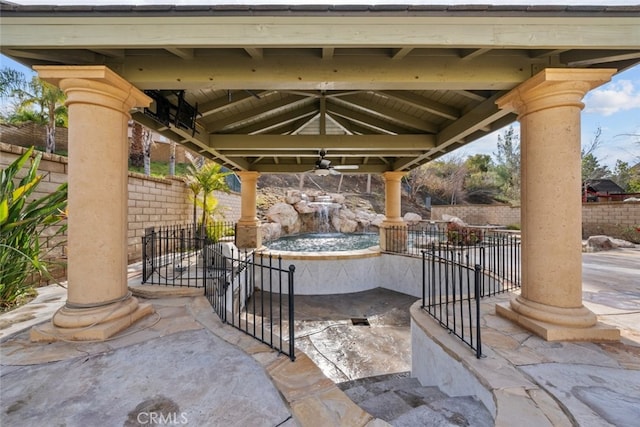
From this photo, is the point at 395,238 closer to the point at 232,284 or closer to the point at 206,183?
the point at 232,284

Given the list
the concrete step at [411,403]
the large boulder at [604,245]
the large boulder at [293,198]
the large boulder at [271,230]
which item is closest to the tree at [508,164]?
the large boulder at [604,245]

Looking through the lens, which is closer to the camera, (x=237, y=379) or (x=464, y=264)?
(x=237, y=379)

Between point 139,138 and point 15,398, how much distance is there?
1807cm

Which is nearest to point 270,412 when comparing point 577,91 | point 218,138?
point 577,91

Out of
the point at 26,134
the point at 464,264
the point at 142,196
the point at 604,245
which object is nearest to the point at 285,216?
the point at 142,196

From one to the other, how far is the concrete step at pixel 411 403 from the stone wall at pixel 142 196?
20.4 ft

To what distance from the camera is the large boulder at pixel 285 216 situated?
17.6 metres

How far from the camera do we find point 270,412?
5.63 ft

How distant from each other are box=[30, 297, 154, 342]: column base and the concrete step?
2770 millimetres

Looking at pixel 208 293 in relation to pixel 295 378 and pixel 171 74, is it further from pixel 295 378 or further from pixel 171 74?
pixel 171 74

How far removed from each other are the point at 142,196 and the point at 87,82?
5.63m

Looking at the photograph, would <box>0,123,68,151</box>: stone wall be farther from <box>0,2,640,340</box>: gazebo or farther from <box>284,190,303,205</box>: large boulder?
<box>0,2,640,340</box>: gazebo

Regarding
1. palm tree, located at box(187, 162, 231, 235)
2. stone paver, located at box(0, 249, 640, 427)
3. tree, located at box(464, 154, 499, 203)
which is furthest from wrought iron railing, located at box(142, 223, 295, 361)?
tree, located at box(464, 154, 499, 203)

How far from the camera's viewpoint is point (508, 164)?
26531 millimetres
